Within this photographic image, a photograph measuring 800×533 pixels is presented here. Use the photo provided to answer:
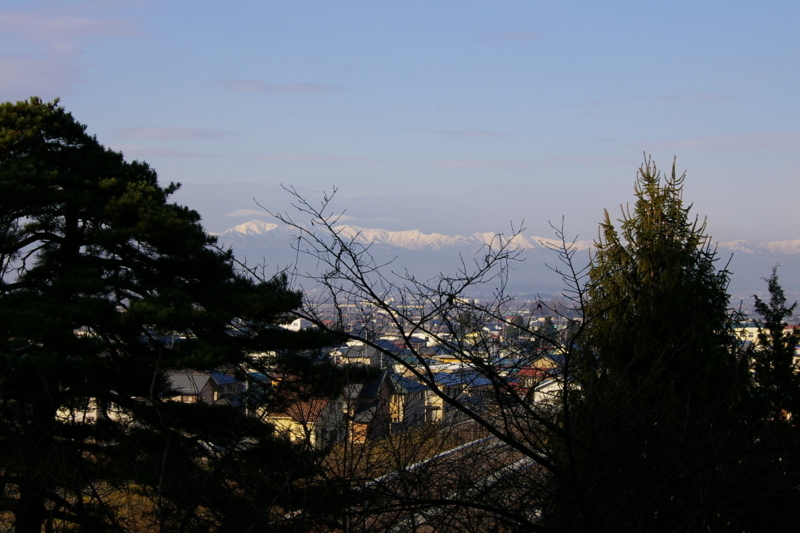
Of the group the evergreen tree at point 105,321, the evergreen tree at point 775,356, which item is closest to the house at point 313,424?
the evergreen tree at point 105,321

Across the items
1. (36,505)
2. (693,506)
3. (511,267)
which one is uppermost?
(511,267)

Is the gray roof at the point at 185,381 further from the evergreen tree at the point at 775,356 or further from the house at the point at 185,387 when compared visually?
the evergreen tree at the point at 775,356

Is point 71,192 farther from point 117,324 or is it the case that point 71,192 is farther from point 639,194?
point 639,194

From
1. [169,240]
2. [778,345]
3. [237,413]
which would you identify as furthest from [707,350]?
[169,240]

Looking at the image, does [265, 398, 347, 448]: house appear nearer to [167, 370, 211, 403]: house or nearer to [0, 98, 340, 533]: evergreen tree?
[0, 98, 340, 533]: evergreen tree

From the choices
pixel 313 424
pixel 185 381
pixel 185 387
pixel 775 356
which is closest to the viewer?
pixel 313 424

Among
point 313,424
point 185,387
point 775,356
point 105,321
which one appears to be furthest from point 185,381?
point 775,356

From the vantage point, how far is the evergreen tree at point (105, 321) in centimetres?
703

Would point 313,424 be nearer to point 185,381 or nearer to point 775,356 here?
point 775,356

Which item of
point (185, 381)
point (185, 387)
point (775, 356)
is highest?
point (775, 356)

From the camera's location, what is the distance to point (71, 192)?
8570 mm

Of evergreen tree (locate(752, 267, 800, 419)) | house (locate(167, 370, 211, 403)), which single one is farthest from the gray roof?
evergreen tree (locate(752, 267, 800, 419))

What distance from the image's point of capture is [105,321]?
779 cm

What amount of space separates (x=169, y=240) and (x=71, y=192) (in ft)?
4.27
